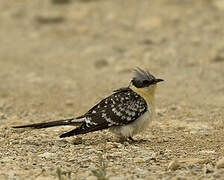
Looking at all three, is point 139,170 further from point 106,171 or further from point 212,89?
point 212,89

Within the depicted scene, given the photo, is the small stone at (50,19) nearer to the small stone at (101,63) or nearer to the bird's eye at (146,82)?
the small stone at (101,63)

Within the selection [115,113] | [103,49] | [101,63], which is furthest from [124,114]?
[103,49]

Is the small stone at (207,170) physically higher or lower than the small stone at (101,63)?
higher

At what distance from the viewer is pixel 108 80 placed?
501 inches

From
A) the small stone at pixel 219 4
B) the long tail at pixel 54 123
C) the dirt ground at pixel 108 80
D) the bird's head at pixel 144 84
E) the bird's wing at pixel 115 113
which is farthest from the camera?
the small stone at pixel 219 4

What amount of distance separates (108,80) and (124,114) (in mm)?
5213

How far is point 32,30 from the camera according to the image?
58.2ft

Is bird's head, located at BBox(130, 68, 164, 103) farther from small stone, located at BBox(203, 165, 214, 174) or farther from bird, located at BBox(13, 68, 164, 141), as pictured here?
small stone, located at BBox(203, 165, 214, 174)

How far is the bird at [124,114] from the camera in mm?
7508

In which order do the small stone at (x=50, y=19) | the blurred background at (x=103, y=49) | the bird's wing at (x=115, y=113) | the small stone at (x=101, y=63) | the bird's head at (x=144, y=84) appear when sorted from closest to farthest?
the bird's wing at (x=115, y=113), the bird's head at (x=144, y=84), the blurred background at (x=103, y=49), the small stone at (x=101, y=63), the small stone at (x=50, y=19)

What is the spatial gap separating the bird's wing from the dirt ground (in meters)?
0.25

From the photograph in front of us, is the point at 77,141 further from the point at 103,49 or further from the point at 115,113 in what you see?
the point at 103,49

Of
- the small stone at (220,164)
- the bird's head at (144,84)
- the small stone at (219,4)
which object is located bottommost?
the small stone at (220,164)

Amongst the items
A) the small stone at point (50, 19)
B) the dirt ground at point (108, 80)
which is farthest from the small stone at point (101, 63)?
the small stone at point (50, 19)
